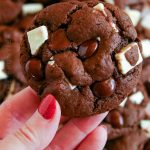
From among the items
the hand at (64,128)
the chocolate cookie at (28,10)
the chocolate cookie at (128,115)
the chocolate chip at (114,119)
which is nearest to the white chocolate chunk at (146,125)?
the chocolate cookie at (128,115)

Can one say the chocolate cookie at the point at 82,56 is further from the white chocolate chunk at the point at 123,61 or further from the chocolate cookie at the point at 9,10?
the chocolate cookie at the point at 9,10

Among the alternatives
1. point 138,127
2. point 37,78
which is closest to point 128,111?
point 138,127

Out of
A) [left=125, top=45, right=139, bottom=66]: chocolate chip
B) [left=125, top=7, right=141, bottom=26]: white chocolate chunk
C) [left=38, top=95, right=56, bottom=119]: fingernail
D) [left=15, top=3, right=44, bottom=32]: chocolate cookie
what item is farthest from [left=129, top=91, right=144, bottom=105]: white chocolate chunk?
[left=38, top=95, right=56, bottom=119]: fingernail

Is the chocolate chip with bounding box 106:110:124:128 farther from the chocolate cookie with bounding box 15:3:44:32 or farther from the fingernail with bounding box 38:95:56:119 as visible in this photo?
the fingernail with bounding box 38:95:56:119

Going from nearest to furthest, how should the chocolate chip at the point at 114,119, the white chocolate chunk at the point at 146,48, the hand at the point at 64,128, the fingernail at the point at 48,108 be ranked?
the fingernail at the point at 48,108
the hand at the point at 64,128
the chocolate chip at the point at 114,119
the white chocolate chunk at the point at 146,48

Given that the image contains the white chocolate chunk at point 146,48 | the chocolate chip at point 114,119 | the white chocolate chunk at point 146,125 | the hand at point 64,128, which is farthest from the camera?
the white chocolate chunk at point 146,48

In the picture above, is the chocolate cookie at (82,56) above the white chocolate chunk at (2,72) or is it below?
above

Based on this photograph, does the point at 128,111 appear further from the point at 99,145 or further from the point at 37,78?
the point at 37,78
